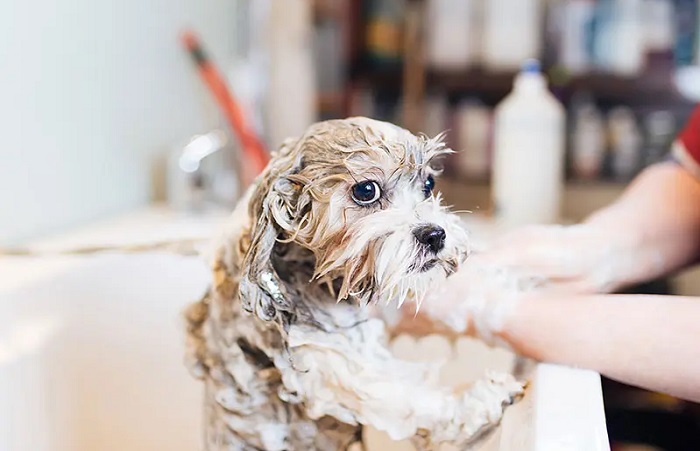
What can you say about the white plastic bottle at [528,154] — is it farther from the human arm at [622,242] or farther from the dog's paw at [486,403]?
the dog's paw at [486,403]

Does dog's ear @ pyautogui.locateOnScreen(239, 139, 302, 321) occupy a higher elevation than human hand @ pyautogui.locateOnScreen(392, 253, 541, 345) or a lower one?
higher

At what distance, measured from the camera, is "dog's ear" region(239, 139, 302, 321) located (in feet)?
1.78

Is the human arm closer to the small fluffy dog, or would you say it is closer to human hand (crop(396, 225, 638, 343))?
human hand (crop(396, 225, 638, 343))

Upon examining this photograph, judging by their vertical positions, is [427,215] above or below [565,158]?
above

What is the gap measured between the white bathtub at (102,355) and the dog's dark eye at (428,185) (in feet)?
0.80

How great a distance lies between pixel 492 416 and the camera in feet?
1.85

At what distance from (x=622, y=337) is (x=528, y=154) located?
0.65 meters

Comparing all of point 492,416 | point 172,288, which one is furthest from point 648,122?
point 492,416

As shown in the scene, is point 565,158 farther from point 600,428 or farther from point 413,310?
point 600,428

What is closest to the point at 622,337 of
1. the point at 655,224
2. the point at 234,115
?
the point at 655,224

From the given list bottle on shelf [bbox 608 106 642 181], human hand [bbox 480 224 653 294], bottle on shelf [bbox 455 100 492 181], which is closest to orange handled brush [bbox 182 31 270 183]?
bottle on shelf [bbox 455 100 492 181]

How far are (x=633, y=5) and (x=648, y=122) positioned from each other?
0.24m

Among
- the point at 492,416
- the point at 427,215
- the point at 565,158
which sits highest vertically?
the point at 427,215

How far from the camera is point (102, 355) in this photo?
3.13 ft
